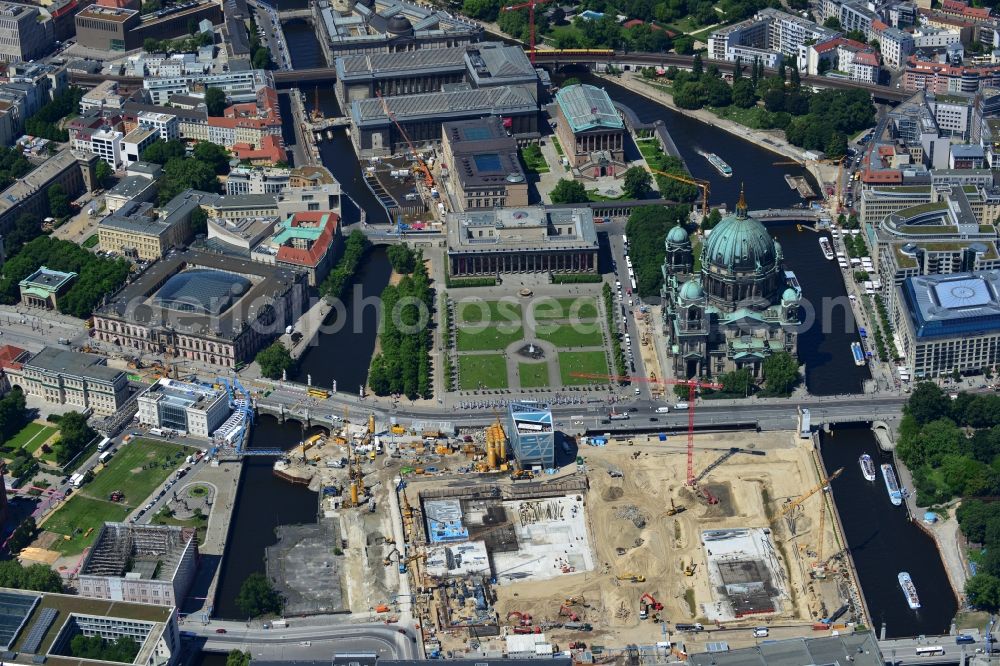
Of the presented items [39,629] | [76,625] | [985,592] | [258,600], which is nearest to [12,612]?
[39,629]

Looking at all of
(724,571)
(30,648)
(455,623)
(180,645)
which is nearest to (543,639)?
(455,623)

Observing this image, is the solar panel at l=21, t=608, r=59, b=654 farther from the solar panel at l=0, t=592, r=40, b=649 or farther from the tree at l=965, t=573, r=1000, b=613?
the tree at l=965, t=573, r=1000, b=613

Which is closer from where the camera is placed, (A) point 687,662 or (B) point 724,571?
(A) point 687,662

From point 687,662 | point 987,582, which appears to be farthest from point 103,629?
point 987,582

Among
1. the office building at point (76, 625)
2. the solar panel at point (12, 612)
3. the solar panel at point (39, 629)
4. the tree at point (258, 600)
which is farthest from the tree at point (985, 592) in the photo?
the solar panel at point (12, 612)

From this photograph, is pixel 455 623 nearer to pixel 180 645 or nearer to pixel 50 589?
pixel 180 645
